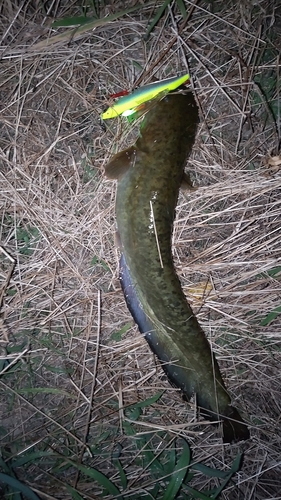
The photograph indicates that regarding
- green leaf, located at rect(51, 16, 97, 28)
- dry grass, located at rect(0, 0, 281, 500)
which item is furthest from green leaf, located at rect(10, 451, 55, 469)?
green leaf, located at rect(51, 16, 97, 28)

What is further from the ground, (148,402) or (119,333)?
(119,333)

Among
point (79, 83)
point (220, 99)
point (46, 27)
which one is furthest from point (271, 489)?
point (46, 27)

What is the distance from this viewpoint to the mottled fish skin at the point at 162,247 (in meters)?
2.14

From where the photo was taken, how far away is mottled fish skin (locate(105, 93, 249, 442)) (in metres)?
2.14

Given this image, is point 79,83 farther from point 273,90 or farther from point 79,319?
point 79,319

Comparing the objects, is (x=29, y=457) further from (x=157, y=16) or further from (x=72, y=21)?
(x=157, y=16)

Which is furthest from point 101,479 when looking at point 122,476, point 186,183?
point 186,183

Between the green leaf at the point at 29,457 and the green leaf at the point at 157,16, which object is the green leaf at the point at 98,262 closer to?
the green leaf at the point at 29,457

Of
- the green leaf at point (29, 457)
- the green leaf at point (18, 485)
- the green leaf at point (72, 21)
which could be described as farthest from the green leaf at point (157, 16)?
the green leaf at point (18, 485)

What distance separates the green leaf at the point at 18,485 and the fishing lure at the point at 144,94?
239 centimetres

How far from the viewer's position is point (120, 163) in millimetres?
2201

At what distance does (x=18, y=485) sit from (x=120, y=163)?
6.97ft

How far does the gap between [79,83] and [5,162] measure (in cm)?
70

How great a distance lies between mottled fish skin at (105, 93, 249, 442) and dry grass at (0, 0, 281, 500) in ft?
0.82
